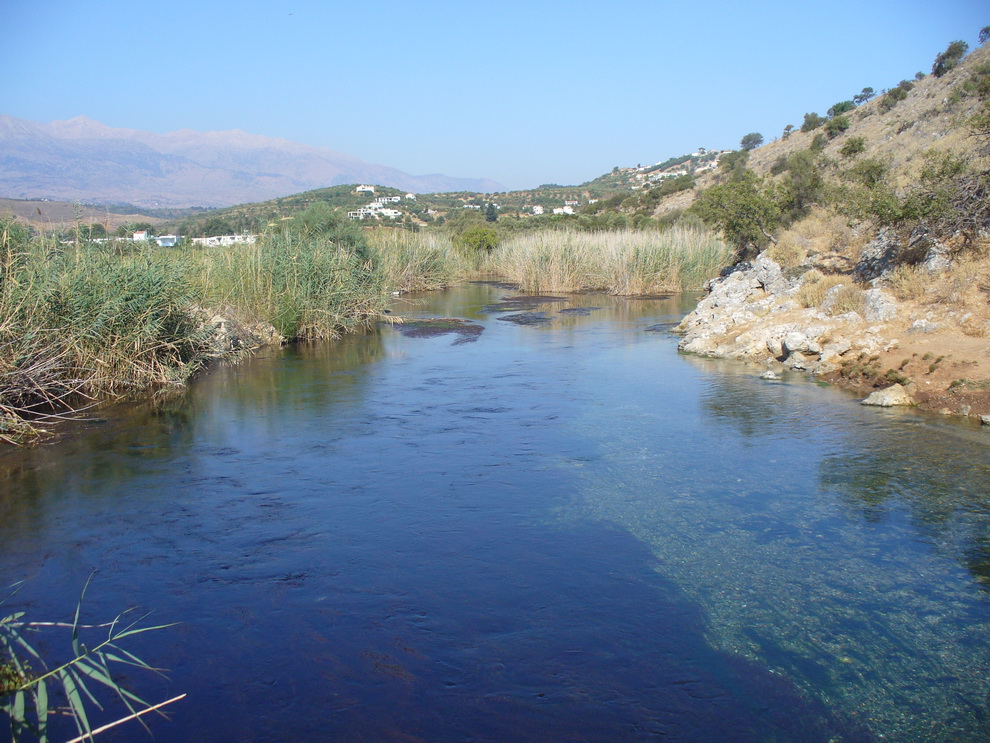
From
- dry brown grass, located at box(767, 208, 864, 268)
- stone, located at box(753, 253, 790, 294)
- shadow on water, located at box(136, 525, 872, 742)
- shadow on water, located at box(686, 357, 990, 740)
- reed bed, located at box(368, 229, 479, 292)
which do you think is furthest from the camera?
reed bed, located at box(368, 229, 479, 292)

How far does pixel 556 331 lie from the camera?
19.4m

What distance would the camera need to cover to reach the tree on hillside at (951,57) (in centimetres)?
3630

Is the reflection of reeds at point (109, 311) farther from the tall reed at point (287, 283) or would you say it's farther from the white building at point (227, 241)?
the white building at point (227, 241)

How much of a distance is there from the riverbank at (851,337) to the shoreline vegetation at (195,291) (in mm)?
9047

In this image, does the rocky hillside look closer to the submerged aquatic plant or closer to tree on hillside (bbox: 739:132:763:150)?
the submerged aquatic plant

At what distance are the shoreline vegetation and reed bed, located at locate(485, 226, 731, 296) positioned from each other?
0.05 metres

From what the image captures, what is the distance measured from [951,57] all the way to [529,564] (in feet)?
137

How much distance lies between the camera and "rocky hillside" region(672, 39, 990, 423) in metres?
11.3

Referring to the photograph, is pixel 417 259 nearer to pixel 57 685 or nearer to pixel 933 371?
pixel 933 371

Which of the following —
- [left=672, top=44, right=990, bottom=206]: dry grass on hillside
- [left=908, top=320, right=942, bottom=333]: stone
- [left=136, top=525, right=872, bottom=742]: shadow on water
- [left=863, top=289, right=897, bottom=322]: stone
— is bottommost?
[left=136, top=525, right=872, bottom=742]: shadow on water

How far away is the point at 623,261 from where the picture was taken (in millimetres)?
27359

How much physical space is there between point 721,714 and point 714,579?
1665 millimetres

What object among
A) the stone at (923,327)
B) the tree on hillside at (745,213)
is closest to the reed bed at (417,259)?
the tree on hillside at (745,213)

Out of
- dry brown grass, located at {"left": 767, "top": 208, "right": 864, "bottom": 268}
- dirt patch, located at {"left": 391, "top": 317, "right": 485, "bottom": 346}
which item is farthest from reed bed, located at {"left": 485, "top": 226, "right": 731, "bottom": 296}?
dirt patch, located at {"left": 391, "top": 317, "right": 485, "bottom": 346}
